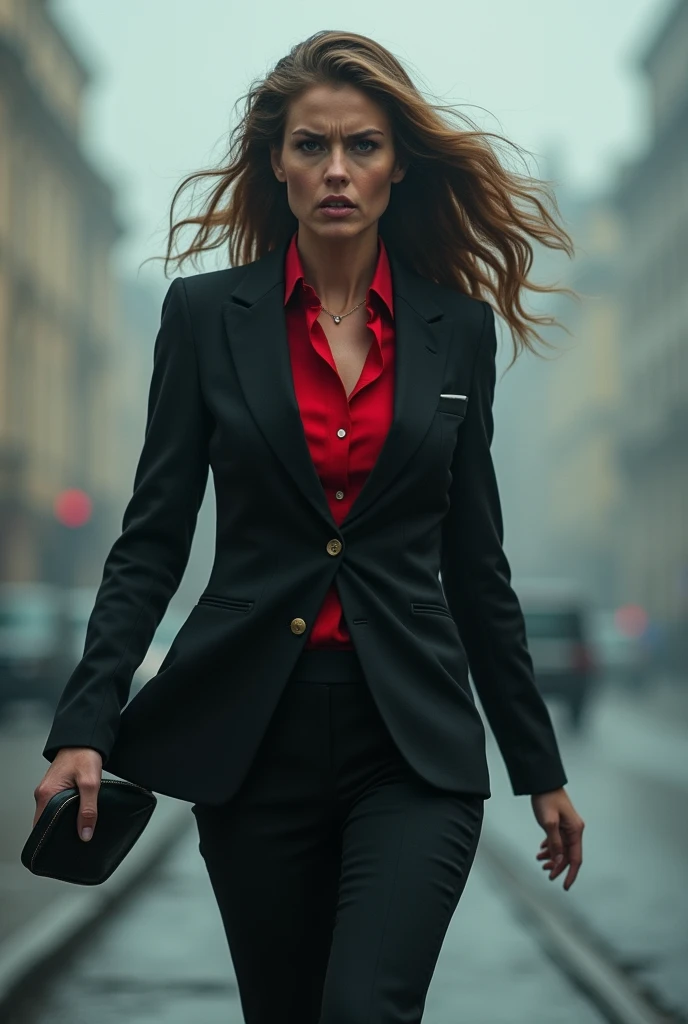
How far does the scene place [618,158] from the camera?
60062mm

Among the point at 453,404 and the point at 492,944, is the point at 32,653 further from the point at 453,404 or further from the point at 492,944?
the point at 453,404

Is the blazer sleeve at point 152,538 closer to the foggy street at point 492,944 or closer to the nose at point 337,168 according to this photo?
the nose at point 337,168

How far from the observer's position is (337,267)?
10.9ft

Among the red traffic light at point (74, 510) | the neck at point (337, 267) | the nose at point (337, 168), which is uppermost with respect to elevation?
the nose at point (337, 168)

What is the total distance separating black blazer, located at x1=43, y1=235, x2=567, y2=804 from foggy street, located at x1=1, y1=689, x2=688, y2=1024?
3.30m

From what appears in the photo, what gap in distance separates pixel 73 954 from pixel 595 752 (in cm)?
1359

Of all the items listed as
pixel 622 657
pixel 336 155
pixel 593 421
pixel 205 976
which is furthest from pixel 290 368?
pixel 593 421

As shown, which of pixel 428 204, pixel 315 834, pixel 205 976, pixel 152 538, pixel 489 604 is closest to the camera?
pixel 315 834

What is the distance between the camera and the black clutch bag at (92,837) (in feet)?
9.50

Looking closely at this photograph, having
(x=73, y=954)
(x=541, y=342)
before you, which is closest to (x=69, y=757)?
(x=541, y=342)

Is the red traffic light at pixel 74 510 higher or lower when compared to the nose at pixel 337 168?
lower

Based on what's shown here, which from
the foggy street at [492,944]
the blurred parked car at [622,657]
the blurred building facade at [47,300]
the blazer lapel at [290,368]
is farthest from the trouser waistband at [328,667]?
the blurred building facade at [47,300]

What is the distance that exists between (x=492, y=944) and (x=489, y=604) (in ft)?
16.6

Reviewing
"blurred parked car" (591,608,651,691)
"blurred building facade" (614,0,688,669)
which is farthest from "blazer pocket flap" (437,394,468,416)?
"blurred building facade" (614,0,688,669)
